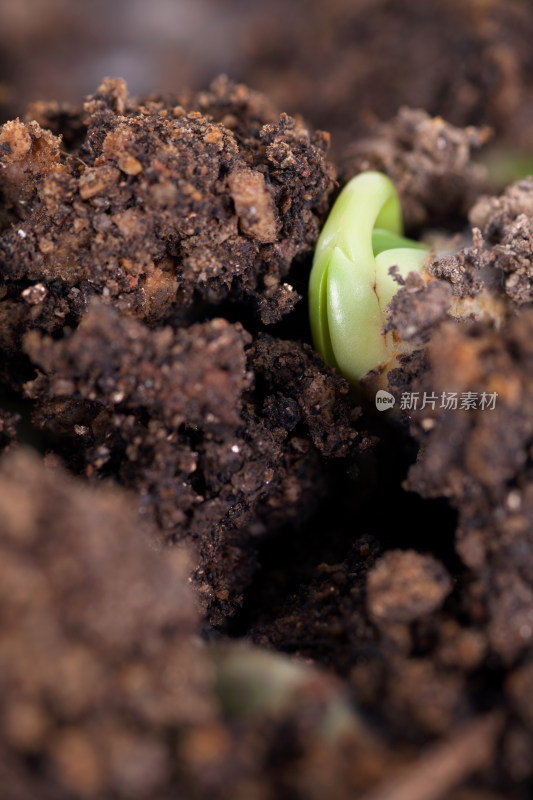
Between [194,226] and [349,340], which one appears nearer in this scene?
[194,226]

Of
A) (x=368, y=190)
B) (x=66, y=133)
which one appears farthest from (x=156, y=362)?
(x=66, y=133)

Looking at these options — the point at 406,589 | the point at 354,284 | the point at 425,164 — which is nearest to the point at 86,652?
the point at 406,589

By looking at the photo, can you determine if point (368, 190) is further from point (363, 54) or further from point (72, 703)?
point (363, 54)

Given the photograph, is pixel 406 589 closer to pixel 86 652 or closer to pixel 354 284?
pixel 86 652

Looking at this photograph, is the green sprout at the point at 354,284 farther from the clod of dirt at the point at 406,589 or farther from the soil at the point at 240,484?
the clod of dirt at the point at 406,589

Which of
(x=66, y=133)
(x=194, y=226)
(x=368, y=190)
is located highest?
(x=66, y=133)

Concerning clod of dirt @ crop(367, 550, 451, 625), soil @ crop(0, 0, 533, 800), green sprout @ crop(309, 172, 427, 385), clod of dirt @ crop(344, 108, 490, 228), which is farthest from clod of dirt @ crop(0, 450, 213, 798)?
clod of dirt @ crop(344, 108, 490, 228)
